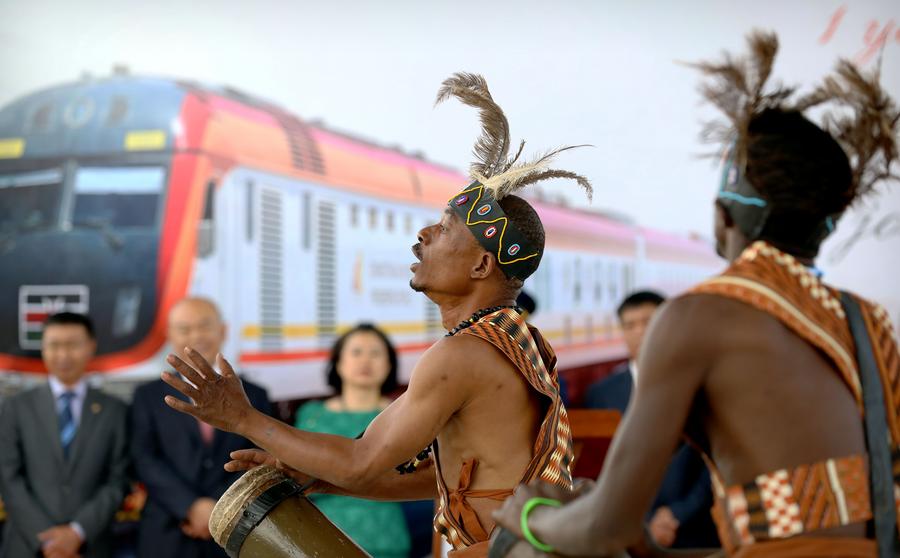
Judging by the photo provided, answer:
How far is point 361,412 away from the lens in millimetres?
5141

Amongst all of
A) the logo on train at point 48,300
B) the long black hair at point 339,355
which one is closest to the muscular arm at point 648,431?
the long black hair at point 339,355

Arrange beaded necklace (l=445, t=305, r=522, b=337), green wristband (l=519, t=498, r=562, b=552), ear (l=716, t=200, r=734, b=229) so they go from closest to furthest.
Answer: green wristband (l=519, t=498, r=562, b=552)
ear (l=716, t=200, r=734, b=229)
beaded necklace (l=445, t=305, r=522, b=337)

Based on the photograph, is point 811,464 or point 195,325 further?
point 195,325

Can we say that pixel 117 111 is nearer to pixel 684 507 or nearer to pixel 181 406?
pixel 684 507

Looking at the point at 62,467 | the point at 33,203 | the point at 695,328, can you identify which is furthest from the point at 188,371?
the point at 33,203

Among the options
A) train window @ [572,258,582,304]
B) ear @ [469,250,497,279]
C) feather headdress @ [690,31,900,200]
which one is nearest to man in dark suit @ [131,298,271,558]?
ear @ [469,250,497,279]

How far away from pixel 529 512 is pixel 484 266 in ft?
3.09

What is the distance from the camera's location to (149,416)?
4.95 meters

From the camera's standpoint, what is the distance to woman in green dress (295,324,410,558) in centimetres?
482

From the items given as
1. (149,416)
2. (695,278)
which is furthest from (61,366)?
(695,278)

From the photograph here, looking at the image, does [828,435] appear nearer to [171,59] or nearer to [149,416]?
[149,416]

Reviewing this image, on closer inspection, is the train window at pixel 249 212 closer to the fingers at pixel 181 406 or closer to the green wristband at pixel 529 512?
the fingers at pixel 181 406

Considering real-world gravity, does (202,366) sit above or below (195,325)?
above

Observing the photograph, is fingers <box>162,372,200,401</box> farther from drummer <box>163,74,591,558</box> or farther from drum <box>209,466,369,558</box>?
drum <box>209,466,369,558</box>
